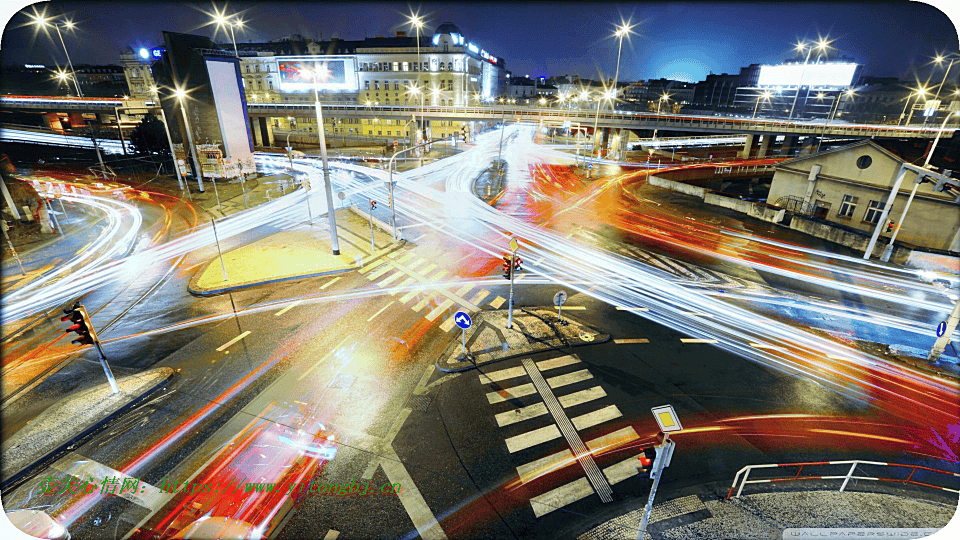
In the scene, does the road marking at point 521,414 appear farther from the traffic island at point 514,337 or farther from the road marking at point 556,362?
the traffic island at point 514,337

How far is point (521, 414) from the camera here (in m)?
10.4

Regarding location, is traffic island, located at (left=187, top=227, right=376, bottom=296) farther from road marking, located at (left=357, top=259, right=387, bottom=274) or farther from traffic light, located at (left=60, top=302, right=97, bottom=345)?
traffic light, located at (left=60, top=302, right=97, bottom=345)

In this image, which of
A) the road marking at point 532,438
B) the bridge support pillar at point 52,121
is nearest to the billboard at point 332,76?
the bridge support pillar at point 52,121

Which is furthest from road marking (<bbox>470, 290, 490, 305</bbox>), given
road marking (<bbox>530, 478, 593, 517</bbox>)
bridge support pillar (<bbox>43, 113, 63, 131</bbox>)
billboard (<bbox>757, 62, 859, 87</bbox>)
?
bridge support pillar (<bbox>43, 113, 63, 131</bbox>)

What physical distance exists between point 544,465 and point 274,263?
54.6 feet

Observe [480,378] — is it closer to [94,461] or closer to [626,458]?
[626,458]

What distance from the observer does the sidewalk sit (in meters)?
7.55

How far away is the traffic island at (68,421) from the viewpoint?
8555 mm

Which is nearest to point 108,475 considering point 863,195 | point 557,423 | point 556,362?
point 557,423

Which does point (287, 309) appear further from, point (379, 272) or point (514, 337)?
point (514, 337)

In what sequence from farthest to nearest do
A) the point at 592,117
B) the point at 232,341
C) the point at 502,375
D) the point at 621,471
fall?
the point at 592,117 → the point at 232,341 → the point at 502,375 → the point at 621,471

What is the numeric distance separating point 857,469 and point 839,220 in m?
25.4

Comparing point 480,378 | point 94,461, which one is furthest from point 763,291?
point 94,461

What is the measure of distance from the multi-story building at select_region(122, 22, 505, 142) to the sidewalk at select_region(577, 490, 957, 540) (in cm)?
7000
